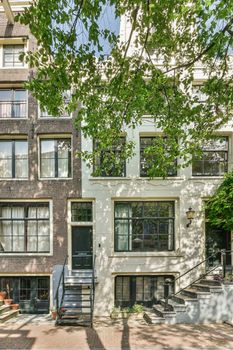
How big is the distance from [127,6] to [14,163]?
988 centimetres

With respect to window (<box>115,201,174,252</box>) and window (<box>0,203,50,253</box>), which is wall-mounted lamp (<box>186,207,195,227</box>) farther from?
window (<box>0,203,50,253</box>)

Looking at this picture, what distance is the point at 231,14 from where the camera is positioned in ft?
19.7

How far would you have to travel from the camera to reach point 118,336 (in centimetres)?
977

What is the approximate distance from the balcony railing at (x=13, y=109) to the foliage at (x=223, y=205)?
29.0ft

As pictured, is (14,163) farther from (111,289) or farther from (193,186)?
(193,186)

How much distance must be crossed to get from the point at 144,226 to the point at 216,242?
128 inches

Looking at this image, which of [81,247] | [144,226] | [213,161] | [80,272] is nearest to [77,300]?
[80,272]

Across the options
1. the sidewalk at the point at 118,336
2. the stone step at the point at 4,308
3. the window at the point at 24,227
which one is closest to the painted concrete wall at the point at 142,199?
the window at the point at 24,227

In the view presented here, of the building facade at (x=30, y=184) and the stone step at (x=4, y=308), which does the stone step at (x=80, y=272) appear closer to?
the building facade at (x=30, y=184)

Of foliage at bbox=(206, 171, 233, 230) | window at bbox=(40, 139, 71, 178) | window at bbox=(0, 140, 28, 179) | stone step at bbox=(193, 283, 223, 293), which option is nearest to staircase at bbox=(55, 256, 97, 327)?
window at bbox=(40, 139, 71, 178)

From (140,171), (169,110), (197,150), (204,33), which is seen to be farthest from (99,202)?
(204,33)

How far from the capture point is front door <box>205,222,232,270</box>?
47.6 feet

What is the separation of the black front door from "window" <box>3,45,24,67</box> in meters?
7.70

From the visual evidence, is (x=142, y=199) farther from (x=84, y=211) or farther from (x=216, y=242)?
(x=216, y=242)
